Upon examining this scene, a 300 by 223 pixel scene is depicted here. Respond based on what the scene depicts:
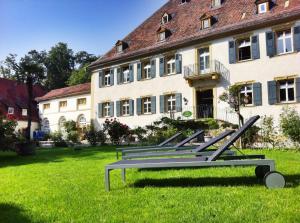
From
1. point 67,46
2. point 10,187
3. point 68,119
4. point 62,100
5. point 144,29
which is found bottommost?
point 10,187

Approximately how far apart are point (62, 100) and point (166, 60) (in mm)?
17236

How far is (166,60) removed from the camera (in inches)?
942

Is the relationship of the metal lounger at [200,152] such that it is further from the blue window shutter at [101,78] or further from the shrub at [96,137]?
the blue window shutter at [101,78]

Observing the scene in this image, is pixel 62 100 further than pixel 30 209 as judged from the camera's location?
Yes

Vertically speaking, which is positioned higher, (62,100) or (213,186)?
(62,100)

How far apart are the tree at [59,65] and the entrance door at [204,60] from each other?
44.7 meters

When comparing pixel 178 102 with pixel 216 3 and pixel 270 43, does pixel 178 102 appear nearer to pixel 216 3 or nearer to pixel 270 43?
pixel 270 43

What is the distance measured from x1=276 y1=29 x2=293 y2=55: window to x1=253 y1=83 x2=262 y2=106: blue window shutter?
7.36 feet

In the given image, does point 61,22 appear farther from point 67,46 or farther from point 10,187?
point 67,46

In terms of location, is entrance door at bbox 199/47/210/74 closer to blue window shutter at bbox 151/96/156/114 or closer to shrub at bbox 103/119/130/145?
blue window shutter at bbox 151/96/156/114

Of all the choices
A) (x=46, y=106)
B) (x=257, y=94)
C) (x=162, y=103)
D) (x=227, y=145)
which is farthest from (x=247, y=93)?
Result: (x=46, y=106)

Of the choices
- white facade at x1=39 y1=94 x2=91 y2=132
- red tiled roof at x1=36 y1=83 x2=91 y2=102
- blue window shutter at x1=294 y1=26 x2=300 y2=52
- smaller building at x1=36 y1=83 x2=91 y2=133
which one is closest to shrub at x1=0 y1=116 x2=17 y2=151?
blue window shutter at x1=294 y1=26 x2=300 y2=52

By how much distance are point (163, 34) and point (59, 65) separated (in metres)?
43.9

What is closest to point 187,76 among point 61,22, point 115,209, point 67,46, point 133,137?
point 133,137
